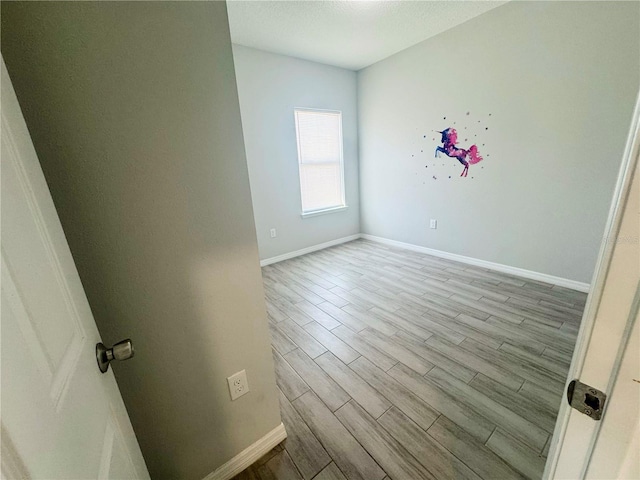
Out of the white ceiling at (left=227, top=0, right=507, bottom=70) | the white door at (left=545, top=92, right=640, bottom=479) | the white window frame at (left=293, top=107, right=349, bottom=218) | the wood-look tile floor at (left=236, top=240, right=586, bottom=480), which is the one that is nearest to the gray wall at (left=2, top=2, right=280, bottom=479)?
the wood-look tile floor at (left=236, top=240, right=586, bottom=480)

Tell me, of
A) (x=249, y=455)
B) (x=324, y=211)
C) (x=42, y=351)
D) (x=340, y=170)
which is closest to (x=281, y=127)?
(x=340, y=170)

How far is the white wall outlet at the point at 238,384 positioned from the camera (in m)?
1.07

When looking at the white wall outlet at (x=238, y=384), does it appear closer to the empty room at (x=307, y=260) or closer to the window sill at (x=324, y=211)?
the empty room at (x=307, y=260)

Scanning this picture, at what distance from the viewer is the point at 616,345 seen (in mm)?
387

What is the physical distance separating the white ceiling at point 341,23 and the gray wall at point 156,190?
2038mm

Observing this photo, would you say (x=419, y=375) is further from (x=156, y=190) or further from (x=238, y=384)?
(x=156, y=190)

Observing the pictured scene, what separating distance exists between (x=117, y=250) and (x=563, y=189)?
11.0ft

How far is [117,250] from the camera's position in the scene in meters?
0.77

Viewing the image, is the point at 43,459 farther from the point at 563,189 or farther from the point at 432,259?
the point at 432,259

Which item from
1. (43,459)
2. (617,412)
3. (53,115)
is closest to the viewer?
(43,459)

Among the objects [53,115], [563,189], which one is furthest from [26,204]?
[563,189]

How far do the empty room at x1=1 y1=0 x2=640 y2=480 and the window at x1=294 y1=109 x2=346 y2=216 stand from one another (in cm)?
→ 7

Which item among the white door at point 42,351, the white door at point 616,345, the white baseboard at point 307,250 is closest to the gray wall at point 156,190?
the white door at point 42,351

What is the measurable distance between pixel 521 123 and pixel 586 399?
2.97m
